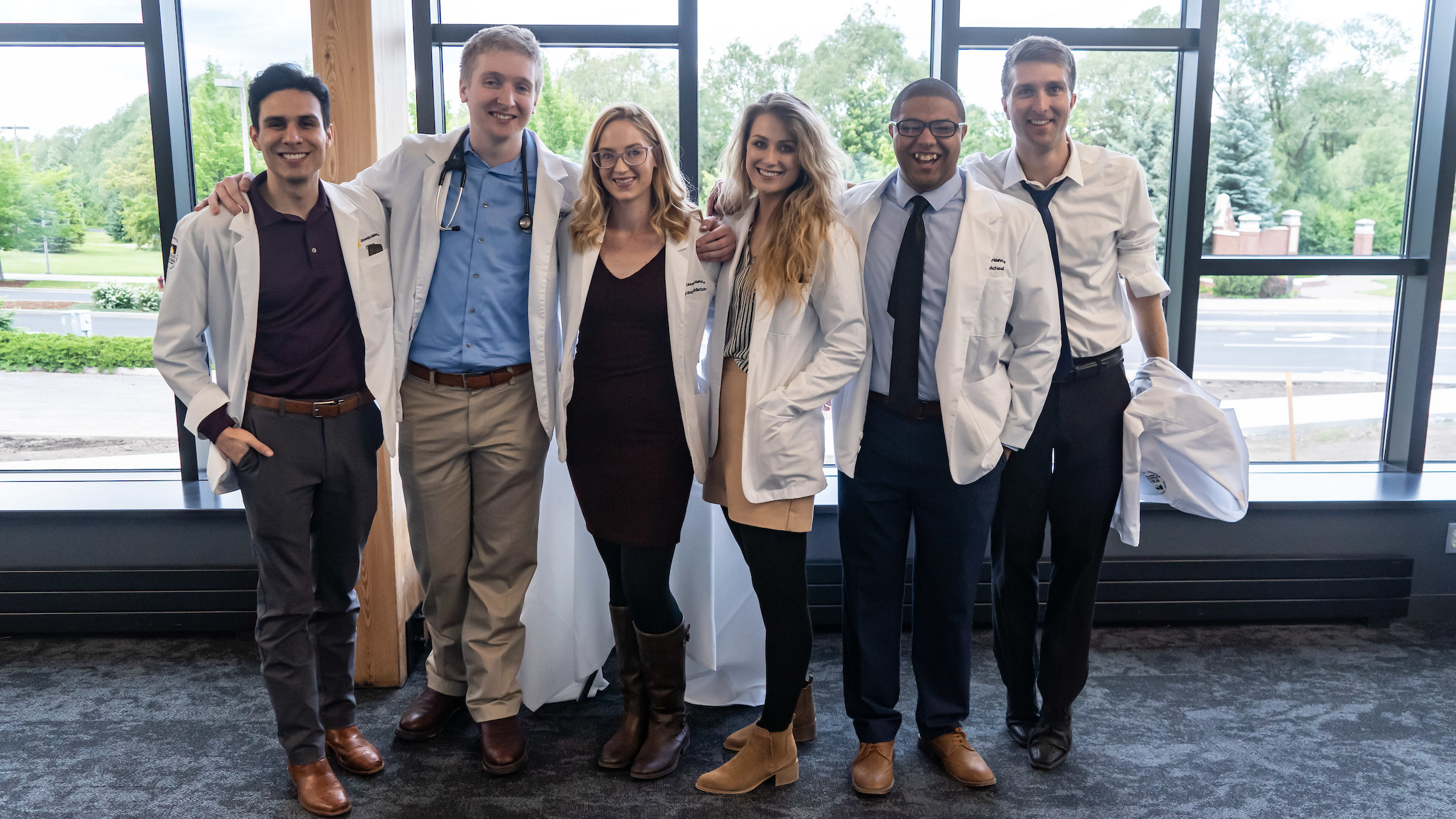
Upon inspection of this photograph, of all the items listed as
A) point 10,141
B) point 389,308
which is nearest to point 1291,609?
point 389,308

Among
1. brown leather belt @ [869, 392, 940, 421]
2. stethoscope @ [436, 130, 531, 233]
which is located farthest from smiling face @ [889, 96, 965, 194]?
stethoscope @ [436, 130, 531, 233]

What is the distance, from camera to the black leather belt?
2.39 meters

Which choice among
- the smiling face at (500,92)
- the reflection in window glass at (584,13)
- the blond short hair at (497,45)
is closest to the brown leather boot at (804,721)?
the smiling face at (500,92)

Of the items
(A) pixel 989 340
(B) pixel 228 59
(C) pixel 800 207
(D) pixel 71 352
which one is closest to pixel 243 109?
(B) pixel 228 59

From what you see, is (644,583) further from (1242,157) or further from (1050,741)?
(1242,157)

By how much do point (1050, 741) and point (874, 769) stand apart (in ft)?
1.72

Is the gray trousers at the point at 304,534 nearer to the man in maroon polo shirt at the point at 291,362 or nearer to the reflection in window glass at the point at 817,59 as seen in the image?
the man in maroon polo shirt at the point at 291,362

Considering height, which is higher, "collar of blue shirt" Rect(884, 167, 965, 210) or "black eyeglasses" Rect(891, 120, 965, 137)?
"black eyeglasses" Rect(891, 120, 965, 137)

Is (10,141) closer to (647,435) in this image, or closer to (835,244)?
(647,435)

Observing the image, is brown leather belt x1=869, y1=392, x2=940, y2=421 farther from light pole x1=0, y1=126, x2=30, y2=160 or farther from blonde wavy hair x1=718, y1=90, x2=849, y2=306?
light pole x1=0, y1=126, x2=30, y2=160

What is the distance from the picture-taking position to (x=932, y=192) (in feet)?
7.36

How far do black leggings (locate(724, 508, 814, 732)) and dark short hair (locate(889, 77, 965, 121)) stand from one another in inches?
41.7

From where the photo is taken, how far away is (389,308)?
7.65 feet

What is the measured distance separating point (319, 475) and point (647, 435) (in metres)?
0.80
